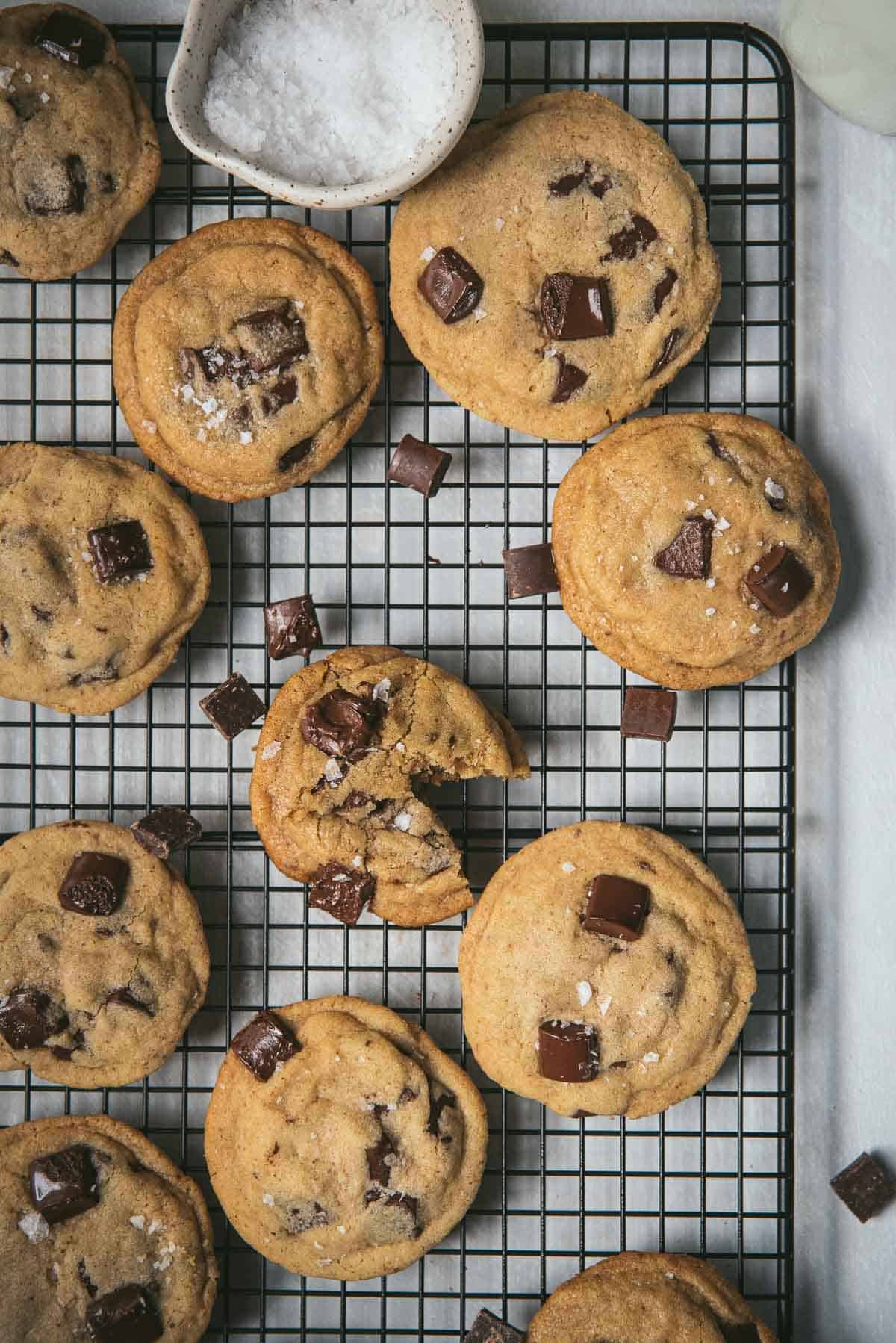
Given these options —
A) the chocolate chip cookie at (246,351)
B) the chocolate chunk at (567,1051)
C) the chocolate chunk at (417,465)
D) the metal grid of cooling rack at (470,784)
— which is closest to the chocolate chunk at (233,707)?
the metal grid of cooling rack at (470,784)

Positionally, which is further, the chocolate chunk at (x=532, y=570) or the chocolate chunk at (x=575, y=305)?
the chocolate chunk at (x=532, y=570)

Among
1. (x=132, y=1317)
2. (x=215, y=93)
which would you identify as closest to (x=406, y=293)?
(x=215, y=93)

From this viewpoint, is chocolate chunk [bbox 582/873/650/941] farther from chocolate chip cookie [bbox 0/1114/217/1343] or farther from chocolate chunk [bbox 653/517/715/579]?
chocolate chip cookie [bbox 0/1114/217/1343]

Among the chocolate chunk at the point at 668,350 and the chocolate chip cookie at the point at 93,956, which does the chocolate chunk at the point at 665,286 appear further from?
the chocolate chip cookie at the point at 93,956

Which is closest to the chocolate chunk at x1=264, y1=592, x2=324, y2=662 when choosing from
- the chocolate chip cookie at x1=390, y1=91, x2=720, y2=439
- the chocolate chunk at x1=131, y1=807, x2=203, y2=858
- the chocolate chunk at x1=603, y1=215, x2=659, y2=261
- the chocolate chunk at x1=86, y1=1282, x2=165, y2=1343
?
the chocolate chunk at x1=131, y1=807, x2=203, y2=858

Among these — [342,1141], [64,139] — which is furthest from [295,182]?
[342,1141]

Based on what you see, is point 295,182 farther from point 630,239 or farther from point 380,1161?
point 380,1161

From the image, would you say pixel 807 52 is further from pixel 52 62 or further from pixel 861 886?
pixel 861 886
